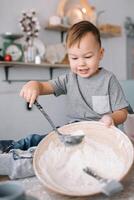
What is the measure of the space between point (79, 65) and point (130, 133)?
379mm

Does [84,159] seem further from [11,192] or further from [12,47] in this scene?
[12,47]

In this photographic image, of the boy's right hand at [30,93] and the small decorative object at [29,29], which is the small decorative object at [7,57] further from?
the boy's right hand at [30,93]

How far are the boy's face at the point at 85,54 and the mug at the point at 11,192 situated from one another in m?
0.49

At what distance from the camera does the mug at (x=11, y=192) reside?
1.58 ft

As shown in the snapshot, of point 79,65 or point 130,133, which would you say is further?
point 130,133

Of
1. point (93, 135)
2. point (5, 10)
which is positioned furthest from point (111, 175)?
point (5, 10)

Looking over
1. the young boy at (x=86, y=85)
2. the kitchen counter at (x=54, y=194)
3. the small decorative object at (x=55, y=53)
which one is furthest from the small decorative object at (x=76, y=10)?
the kitchen counter at (x=54, y=194)

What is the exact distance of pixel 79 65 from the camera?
94 centimetres

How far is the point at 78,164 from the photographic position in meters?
0.74

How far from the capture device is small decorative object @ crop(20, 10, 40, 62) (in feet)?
8.70

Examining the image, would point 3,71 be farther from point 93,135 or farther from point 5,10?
point 93,135

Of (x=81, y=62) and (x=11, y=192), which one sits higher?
(x=81, y=62)

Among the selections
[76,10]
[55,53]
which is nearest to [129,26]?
[76,10]

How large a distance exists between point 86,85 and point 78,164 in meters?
0.37
